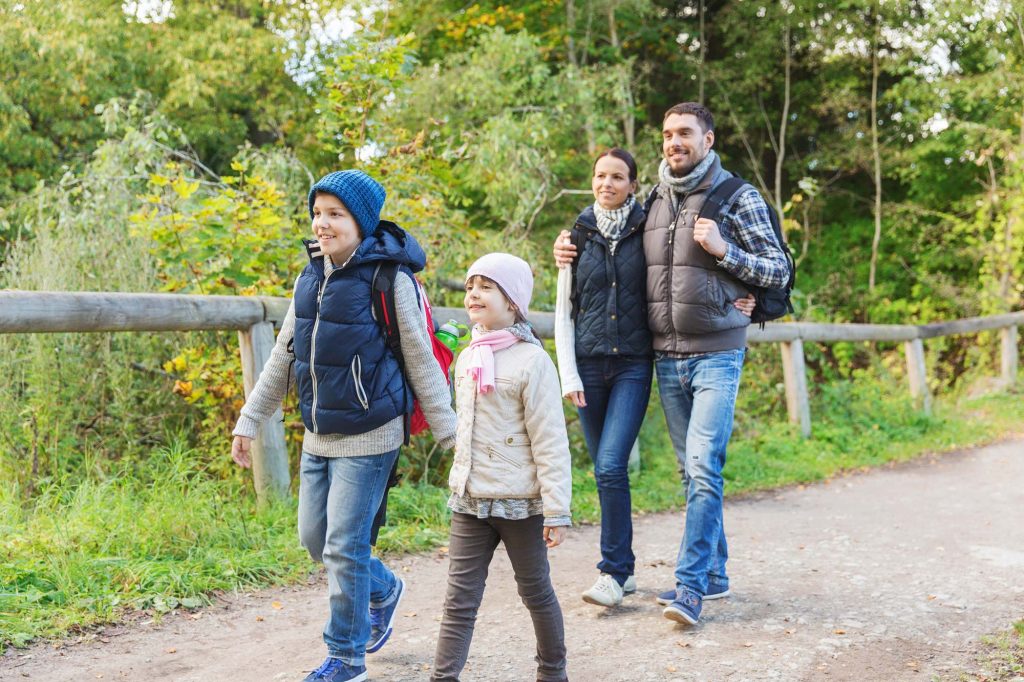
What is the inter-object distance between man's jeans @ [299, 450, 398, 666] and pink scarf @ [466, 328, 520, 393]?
16.9 inches

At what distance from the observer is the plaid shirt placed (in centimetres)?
392

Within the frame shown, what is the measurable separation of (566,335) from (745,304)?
0.76 metres

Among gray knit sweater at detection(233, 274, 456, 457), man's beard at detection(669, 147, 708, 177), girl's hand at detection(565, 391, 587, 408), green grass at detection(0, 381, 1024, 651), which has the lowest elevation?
green grass at detection(0, 381, 1024, 651)

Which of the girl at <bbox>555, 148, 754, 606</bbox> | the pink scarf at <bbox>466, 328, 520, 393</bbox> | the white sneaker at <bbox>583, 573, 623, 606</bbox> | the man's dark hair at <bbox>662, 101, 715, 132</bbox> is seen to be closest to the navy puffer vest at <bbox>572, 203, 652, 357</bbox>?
the girl at <bbox>555, 148, 754, 606</bbox>

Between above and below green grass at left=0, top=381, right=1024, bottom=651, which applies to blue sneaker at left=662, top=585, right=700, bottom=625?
below

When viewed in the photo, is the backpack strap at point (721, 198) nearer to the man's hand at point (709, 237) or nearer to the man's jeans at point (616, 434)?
the man's hand at point (709, 237)

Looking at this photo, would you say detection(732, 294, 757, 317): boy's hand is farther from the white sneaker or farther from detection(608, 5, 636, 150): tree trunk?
detection(608, 5, 636, 150): tree trunk

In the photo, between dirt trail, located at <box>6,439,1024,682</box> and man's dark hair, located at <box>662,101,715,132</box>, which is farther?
man's dark hair, located at <box>662,101,715,132</box>

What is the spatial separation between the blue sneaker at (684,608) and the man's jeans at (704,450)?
31mm

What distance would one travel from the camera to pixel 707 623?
151 inches

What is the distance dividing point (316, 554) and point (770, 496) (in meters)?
4.24

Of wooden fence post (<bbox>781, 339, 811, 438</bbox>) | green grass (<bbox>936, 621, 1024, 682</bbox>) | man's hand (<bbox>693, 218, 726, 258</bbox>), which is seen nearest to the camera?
green grass (<bbox>936, 621, 1024, 682</bbox>)

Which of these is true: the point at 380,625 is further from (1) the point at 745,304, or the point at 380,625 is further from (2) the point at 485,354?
(1) the point at 745,304

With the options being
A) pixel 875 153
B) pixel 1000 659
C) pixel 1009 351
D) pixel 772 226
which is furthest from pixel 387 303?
pixel 875 153
